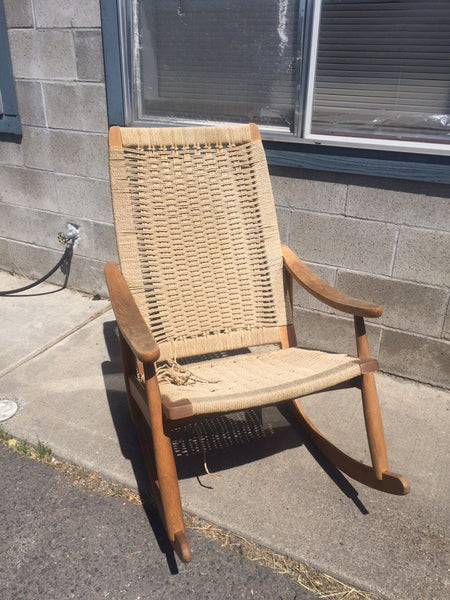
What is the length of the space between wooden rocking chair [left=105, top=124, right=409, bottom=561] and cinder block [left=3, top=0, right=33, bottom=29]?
142cm

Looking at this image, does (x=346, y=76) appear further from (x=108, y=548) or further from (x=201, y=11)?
(x=108, y=548)

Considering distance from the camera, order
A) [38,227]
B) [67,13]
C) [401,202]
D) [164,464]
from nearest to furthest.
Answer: [164,464]
[401,202]
[67,13]
[38,227]

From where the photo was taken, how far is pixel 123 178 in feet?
6.56

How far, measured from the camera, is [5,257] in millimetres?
3668

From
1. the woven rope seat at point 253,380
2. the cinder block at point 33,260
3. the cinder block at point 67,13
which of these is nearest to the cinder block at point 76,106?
the cinder block at point 67,13

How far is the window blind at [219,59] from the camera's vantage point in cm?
236

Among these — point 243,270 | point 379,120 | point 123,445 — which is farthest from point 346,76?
point 123,445

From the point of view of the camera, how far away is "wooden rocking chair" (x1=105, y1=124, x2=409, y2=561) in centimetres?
186

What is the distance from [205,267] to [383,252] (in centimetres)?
84

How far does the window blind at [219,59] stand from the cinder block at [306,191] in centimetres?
24

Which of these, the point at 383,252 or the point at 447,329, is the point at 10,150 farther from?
the point at 447,329

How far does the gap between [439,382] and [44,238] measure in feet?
8.24

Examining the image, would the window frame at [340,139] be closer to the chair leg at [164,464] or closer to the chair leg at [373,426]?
the chair leg at [373,426]

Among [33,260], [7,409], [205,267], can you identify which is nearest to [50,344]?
[7,409]
